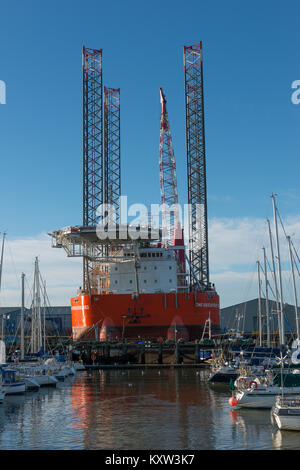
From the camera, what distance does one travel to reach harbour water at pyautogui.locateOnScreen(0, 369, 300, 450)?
1859 cm

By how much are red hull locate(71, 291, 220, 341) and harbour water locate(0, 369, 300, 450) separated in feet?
76.2

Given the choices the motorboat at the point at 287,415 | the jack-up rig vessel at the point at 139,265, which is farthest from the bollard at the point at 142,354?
the motorboat at the point at 287,415

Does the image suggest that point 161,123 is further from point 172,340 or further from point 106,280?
point 172,340

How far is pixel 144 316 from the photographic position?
199ft

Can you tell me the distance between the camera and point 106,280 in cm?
6606

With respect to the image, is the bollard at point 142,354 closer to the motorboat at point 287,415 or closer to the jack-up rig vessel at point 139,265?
the jack-up rig vessel at point 139,265

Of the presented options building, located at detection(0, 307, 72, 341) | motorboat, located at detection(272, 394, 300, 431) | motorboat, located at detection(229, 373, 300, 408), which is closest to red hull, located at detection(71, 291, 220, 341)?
building, located at detection(0, 307, 72, 341)

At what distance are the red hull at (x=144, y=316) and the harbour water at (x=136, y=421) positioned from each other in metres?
23.2

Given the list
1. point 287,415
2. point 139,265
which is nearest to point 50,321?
point 139,265

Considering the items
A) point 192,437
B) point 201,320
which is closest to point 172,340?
point 201,320

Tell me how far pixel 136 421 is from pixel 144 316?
3775 cm

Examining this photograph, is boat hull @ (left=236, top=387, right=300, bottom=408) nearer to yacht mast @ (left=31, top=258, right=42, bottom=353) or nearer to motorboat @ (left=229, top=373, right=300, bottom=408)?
motorboat @ (left=229, top=373, right=300, bottom=408)

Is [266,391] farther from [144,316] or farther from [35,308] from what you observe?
[144,316]

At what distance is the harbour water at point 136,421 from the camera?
18594 millimetres
